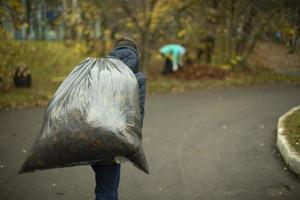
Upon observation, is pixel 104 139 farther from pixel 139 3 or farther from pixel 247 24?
pixel 247 24

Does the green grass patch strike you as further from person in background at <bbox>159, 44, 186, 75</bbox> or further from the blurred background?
person in background at <bbox>159, 44, 186, 75</bbox>

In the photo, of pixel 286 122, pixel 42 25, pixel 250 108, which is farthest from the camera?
pixel 42 25

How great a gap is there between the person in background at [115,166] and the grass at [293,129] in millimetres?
2894

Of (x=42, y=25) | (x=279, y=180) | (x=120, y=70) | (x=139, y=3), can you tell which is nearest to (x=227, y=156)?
(x=279, y=180)

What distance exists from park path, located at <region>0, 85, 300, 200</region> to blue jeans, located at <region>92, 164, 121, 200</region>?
106 cm

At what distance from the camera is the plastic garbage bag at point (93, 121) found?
356 cm

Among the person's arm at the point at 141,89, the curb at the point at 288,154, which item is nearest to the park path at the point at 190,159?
the curb at the point at 288,154

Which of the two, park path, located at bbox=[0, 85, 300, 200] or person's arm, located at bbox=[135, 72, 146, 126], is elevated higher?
person's arm, located at bbox=[135, 72, 146, 126]

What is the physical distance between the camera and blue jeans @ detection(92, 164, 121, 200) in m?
3.84

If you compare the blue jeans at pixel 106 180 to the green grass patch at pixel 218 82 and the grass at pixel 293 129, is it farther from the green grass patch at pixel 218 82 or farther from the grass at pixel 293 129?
the green grass patch at pixel 218 82

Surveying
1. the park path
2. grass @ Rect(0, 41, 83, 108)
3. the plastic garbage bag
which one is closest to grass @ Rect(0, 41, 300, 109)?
→ grass @ Rect(0, 41, 83, 108)

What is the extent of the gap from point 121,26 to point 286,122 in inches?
296

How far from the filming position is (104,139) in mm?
3547

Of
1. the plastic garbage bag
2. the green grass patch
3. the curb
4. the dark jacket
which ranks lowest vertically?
the green grass patch
